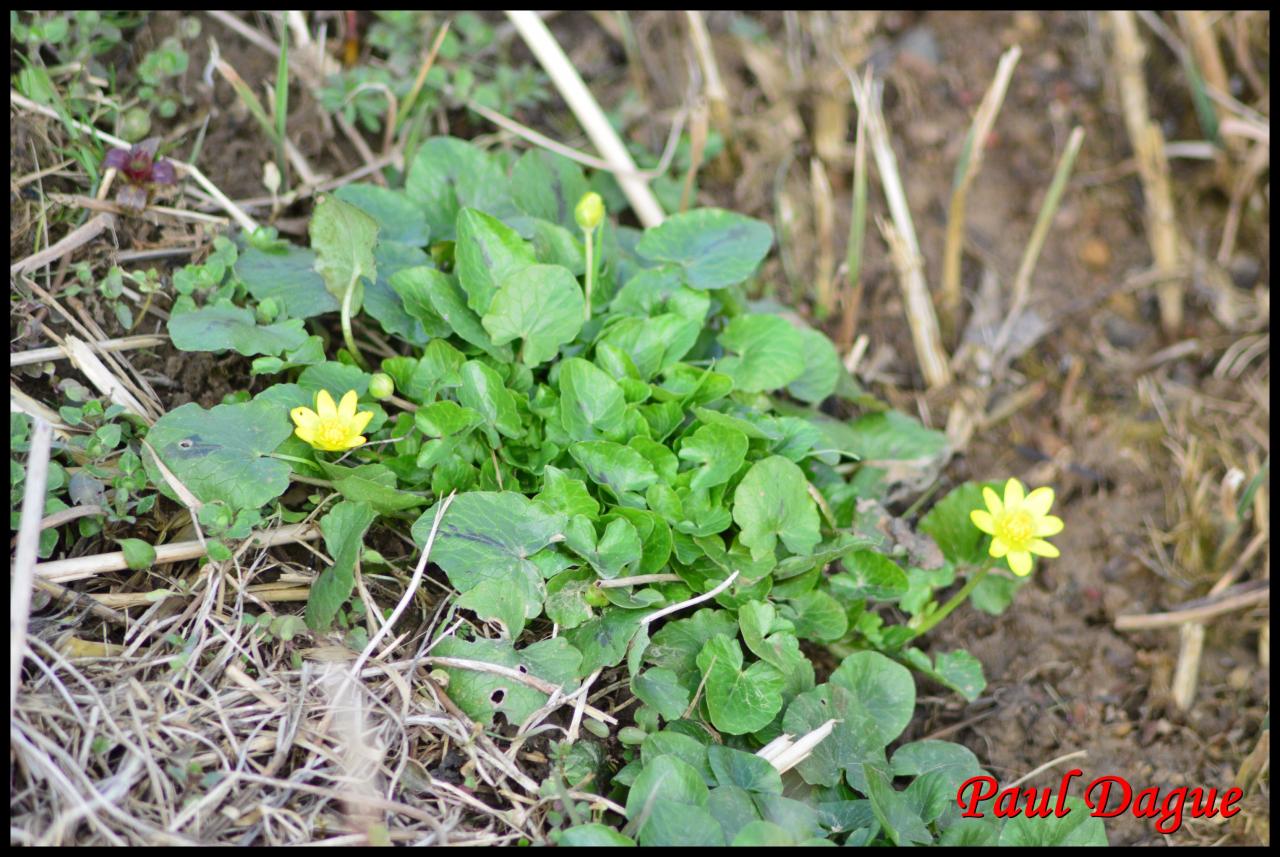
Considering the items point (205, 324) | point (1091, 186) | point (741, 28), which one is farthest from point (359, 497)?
point (1091, 186)

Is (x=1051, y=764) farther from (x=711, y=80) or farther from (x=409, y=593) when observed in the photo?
(x=711, y=80)

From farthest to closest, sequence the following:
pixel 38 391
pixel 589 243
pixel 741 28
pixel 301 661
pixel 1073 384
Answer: pixel 741 28
pixel 1073 384
pixel 589 243
pixel 38 391
pixel 301 661

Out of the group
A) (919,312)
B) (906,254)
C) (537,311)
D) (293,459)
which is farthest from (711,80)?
(293,459)

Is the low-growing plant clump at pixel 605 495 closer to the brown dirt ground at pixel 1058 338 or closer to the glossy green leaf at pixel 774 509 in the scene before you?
the glossy green leaf at pixel 774 509

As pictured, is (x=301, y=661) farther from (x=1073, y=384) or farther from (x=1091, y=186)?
(x=1091, y=186)

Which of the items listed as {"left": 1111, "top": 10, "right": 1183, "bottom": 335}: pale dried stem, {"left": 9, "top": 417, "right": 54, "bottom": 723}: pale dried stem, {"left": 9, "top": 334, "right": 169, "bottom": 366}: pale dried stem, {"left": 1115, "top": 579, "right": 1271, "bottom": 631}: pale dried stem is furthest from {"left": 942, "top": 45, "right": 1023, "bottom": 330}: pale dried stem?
{"left": 9, "top": 417, "right": 54, "bottom": 723}: pale dried stem

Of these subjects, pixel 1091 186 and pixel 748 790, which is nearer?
pixel 748 790

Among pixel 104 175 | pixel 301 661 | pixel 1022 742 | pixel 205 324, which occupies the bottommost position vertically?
pixel 1022 742
